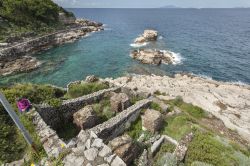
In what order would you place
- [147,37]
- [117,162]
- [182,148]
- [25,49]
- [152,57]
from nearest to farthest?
[117,162]
[182,148]
[152,57]
[25,49]
[147,37]

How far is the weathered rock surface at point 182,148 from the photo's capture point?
1256 centimetres

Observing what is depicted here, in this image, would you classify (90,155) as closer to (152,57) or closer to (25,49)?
(152,57)

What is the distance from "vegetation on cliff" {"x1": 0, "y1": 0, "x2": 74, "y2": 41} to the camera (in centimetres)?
6261

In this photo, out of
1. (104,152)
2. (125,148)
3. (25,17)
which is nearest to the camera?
(104,152)

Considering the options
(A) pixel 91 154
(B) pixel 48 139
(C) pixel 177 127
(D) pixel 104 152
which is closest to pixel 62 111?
(B) pixel 48 139

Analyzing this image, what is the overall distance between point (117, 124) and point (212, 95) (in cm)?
2327

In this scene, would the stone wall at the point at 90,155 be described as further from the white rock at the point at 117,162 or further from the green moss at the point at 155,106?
the green moss at the point at 155,106

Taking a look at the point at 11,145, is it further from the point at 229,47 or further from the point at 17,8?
the point at 229,47

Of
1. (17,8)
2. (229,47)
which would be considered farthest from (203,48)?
(17,8)

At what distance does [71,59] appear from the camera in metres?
54.4

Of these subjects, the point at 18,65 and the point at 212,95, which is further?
the point at 18,65

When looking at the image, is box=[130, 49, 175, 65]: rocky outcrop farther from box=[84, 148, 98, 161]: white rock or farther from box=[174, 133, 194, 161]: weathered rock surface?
box=[84, 148, 98, 161]: white rock

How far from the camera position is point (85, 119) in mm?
15008

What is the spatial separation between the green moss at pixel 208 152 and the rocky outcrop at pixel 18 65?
4040 centimetres
